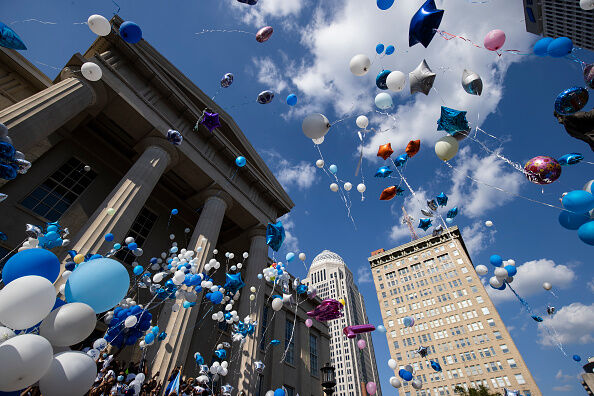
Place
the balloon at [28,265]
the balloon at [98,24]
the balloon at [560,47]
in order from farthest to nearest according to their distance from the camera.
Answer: the balloon at [98,24] → the balloon at [560,47] → the balloon at [28,265]

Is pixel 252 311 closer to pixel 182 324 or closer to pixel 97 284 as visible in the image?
pixel 182 324

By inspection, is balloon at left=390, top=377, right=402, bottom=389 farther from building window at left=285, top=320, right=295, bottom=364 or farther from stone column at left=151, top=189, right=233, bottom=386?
stone column at left=151, top=189, right=233, bottom=386

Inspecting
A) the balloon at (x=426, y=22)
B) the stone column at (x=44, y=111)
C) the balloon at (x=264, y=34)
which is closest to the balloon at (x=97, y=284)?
the stone column at (x=44, y=111)

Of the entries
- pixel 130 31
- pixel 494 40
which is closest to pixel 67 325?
pixel 130 31

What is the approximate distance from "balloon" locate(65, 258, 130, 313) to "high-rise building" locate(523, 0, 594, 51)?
3090 inches

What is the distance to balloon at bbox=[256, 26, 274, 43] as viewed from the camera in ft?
26.9

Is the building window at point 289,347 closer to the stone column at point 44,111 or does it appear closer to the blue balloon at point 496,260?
the blue balloon at point 496,260

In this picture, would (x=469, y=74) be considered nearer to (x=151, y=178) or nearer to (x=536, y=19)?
(x=151, y=178)

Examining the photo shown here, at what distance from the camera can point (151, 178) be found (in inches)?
410

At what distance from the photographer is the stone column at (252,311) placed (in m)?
10.3

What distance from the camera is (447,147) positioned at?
289 inches

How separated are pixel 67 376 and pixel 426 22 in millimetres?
9255

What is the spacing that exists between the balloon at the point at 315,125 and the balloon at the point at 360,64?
1.62 meters

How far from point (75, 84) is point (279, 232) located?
9073mm
